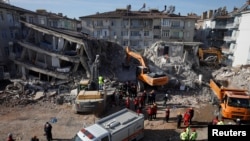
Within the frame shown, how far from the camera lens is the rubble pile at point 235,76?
25508 millimetres

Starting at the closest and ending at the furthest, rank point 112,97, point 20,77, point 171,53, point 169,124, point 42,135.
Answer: point 42,135 → point 169,124 → point 112,97 → point 20,77 → point 171,53

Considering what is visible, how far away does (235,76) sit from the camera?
28.0m

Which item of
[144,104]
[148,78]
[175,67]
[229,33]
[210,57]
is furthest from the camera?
[229,33]

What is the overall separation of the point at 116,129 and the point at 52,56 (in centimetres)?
1649

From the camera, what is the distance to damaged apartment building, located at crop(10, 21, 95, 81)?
24.2 m

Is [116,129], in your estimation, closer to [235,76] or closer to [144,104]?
[144,104]

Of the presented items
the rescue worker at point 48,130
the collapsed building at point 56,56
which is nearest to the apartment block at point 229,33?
the collapsed building at point 56,56

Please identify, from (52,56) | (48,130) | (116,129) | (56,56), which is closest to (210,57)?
(56,56)

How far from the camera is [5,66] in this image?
2761cm

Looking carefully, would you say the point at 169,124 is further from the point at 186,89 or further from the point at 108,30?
the point at 108,30

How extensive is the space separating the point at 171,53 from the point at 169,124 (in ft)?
57.6

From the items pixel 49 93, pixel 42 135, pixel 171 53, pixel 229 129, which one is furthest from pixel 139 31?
pixel 229 129

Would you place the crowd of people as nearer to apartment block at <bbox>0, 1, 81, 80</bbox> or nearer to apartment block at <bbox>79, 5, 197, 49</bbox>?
apartment block at <bbox>0, 1, 81, 80</bbox>

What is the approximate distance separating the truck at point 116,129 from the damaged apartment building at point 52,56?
12.2m
